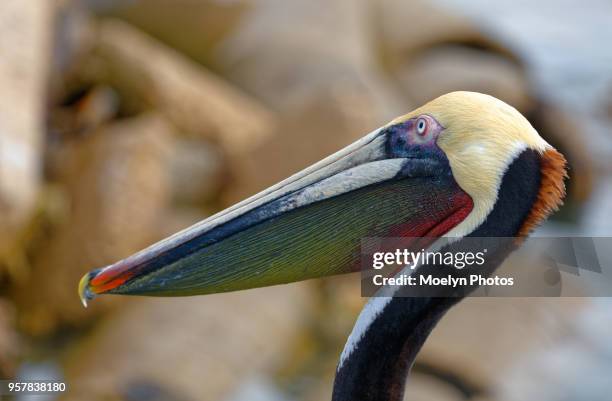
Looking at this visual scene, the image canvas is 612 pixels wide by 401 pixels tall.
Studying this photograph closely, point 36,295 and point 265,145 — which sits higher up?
point 265,145

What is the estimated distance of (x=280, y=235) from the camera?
246cm

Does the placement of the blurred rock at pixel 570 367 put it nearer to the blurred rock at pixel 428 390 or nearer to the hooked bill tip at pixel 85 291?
the blurred rock at pixel 428 390

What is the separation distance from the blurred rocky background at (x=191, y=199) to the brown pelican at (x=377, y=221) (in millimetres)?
2596

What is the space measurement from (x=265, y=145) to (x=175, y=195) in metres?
0.78

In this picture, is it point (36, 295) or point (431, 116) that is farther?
point (36, 295)

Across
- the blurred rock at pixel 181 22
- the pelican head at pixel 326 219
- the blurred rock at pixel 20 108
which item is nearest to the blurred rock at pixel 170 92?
the blurred rock at pixel 20 108

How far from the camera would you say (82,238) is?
19.5ft

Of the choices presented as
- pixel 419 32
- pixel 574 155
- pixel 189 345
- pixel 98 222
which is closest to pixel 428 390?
pixel 189 345

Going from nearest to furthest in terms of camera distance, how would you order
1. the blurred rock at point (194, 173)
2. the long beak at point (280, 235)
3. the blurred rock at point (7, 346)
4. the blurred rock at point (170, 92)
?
the long beak at point (280, 235) < the blurred rock at point (7, 346) < the blurred rock at point (194, 173) < the blurred rock at point (170, 92)

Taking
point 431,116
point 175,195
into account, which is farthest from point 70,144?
point 431,116

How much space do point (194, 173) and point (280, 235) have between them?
16.9 feet

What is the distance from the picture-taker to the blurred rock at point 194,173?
24.3 feet

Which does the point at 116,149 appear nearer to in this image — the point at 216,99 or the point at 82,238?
the point at 82,238

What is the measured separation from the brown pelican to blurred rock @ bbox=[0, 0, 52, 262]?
10.5 feet
